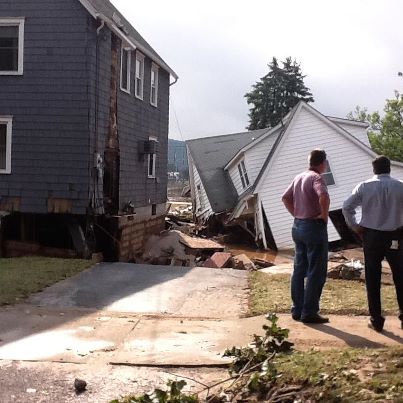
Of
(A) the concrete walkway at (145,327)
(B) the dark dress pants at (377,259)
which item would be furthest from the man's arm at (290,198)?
(A) the concrete walkway at (145,327)

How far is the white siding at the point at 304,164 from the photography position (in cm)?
2531

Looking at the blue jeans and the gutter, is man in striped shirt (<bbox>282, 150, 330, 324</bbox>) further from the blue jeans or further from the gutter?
the gutter

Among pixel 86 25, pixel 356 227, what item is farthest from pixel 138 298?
pixel 86 25

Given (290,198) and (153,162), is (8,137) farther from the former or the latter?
(290,198)

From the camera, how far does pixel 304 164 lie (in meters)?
26.1

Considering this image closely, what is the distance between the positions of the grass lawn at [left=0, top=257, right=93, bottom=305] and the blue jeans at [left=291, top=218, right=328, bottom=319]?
3.83m

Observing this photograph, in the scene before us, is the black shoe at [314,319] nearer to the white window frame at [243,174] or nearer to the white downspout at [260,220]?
the white downspout at [260,220]

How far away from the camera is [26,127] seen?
15.6 metres

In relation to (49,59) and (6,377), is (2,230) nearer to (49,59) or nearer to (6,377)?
(49,59)

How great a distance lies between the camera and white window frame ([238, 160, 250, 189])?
29.7 metres

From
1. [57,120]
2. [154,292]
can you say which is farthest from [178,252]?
[154,292]

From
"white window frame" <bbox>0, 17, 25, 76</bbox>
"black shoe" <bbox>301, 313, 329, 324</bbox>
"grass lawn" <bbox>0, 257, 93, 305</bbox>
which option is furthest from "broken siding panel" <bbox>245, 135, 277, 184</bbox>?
"black shoe" <bbox>301, 313, 329, 324</bbox>

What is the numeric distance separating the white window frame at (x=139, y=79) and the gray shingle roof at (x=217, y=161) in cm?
1153

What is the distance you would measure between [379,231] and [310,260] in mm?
780
